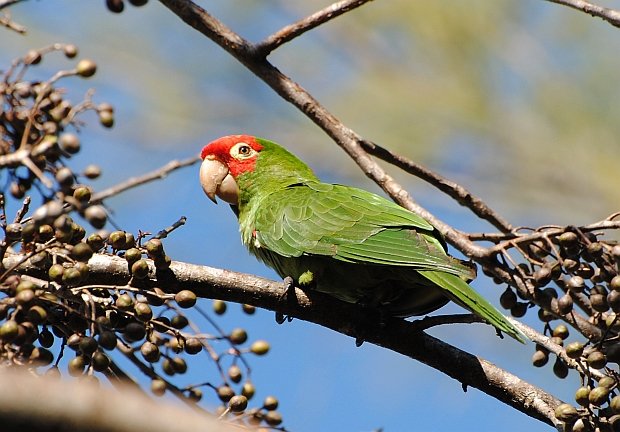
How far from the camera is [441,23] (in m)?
6.83

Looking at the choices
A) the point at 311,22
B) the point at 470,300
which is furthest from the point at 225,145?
the point at 470,300

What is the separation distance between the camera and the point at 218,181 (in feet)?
14.7

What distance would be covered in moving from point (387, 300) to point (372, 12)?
408 cm

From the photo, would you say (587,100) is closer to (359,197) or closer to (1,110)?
(359,197)

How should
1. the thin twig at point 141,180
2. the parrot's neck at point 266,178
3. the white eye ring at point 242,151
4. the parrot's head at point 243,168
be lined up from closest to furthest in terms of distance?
the thin twig at point 141,180, the parrot's neck at point 266,178, the parrot's head at point 243,168, the white eye ring at point 242,151

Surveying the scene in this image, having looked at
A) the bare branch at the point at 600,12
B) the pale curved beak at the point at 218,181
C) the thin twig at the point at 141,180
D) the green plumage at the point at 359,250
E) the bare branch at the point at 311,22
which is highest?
the pale curved beak at the point at 218,181

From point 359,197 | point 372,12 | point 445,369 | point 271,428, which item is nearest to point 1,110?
point 271,428

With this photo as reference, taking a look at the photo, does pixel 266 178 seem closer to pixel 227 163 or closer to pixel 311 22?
pixel 227 163

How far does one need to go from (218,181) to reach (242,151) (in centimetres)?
21

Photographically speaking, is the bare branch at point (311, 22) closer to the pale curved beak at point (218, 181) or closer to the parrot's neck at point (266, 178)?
the parrot's neck at point (266, 178)

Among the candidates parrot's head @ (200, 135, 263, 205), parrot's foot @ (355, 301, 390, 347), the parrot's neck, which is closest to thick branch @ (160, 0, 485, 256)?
parrot's foot @ (355, 301, 390, 347)

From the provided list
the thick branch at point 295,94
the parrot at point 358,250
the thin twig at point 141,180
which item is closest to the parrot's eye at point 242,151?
the parrot at point 358,250

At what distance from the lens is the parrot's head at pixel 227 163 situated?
4.46 m

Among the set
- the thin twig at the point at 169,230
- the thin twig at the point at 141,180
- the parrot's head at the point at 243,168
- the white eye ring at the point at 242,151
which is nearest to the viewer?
the thin twig at the point at 141,180
